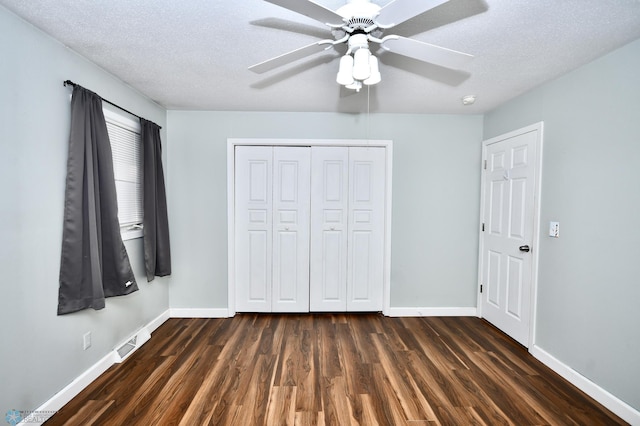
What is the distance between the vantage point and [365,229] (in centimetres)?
337

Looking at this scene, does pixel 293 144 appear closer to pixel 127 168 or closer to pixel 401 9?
pixel 127 168

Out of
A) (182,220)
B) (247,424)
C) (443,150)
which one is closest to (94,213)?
(182,220)

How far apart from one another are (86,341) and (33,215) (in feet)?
3.33

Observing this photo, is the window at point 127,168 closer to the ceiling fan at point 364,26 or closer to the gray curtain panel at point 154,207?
the gray curtain panel at point 154,207

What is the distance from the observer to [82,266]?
1.95m

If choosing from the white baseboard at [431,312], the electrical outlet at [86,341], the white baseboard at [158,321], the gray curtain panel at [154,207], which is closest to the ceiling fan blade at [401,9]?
the gray curtain panel at [154,207]

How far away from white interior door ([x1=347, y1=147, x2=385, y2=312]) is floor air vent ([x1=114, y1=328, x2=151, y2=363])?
2.15 metres

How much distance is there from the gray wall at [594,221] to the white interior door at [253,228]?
8.90ft

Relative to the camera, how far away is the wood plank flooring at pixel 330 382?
179cm

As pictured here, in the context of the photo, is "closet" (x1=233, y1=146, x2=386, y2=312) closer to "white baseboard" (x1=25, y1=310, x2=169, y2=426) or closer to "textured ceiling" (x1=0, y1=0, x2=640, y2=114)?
"textured ceiling" (x1=0, y1=0, x2=640, y2=114)

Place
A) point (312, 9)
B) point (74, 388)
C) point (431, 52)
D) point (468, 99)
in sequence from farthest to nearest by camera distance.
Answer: point (468, 99) → point (74, 388) → point (431, 52) → point (312, 9)

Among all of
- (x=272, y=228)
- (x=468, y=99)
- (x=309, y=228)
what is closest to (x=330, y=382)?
(x=309, y=228)

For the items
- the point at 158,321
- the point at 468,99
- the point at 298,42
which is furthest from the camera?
the point at 158,321

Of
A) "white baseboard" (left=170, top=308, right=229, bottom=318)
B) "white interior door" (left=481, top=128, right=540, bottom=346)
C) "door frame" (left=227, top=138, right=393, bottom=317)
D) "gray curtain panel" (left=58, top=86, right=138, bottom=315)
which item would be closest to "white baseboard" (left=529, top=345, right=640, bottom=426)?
"white interior door" (left=481, top=128, right=540, bottom=346)
